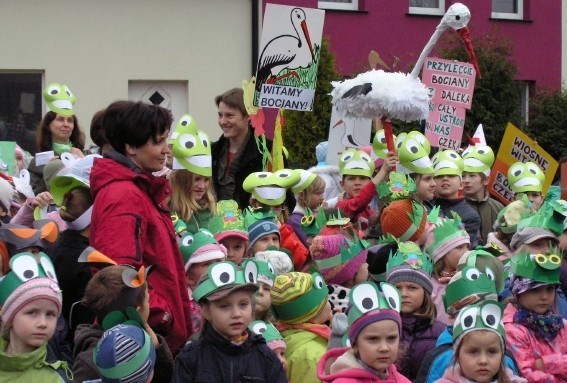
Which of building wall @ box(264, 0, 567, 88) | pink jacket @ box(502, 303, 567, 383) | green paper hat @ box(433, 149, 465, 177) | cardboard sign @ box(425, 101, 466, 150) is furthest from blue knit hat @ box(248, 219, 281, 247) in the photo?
building wall @ box(264, 0, 567, 88)

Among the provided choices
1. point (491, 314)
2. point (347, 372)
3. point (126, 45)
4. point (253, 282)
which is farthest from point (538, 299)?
point (126, 45)

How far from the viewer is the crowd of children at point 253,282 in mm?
5332

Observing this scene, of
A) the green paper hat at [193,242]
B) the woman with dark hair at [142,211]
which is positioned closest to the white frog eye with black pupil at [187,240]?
the green paper hat at [193,242]

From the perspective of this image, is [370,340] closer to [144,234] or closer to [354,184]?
[144,234]

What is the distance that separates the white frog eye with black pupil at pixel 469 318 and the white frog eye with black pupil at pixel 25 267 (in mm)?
2013

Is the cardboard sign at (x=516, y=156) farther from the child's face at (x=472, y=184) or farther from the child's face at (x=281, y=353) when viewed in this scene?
the child's face at (x=281, y=353)

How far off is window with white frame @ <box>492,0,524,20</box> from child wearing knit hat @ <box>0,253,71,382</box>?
1866 cm

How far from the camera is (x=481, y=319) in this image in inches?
235

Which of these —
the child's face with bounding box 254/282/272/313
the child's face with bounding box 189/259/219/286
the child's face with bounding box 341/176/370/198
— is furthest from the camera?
the child's face with bounding box 341/176/370/198

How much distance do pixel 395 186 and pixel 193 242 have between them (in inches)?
97.5

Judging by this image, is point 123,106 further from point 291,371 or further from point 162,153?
point 291,371

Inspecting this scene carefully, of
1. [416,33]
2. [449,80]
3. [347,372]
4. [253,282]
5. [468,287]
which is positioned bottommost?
[347,372]

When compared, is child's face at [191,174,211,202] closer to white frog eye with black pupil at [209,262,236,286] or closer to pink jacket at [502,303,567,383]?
pink jacket at [502,303,567,383]

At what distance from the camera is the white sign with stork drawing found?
10500 mm
